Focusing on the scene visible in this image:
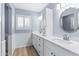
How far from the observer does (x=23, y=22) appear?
4.98 ft

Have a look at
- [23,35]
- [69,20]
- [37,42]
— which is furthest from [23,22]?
[69,20]

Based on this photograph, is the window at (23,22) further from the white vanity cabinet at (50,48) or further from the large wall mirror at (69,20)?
the large wall mirror at (69,20)

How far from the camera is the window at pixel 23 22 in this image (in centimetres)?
150

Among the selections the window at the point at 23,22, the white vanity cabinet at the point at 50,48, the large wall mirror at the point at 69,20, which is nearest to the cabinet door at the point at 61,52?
the white vanity cabinet at the point at 50,48

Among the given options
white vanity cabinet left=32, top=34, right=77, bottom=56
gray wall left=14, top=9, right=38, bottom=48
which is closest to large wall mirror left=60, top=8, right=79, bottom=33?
white vanity cabinet left=32, top=34, right=77, bottom=56

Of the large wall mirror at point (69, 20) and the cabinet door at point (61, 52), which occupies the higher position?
the large wall mirror at point (69, 20)

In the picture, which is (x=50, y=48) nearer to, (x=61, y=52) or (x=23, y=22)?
(x=61, y=52)

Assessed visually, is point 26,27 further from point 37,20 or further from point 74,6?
point 74,6

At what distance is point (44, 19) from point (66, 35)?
491 millimetres

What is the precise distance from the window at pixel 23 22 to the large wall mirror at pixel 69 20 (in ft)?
2.10

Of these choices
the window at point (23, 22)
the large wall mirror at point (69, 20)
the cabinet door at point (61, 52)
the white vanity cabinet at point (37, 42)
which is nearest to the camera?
the cabinet door at point (61, 52)

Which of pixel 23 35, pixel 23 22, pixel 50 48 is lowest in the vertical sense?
pixel 50 48

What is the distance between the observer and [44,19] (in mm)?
1564

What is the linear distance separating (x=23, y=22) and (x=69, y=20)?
825 mm
